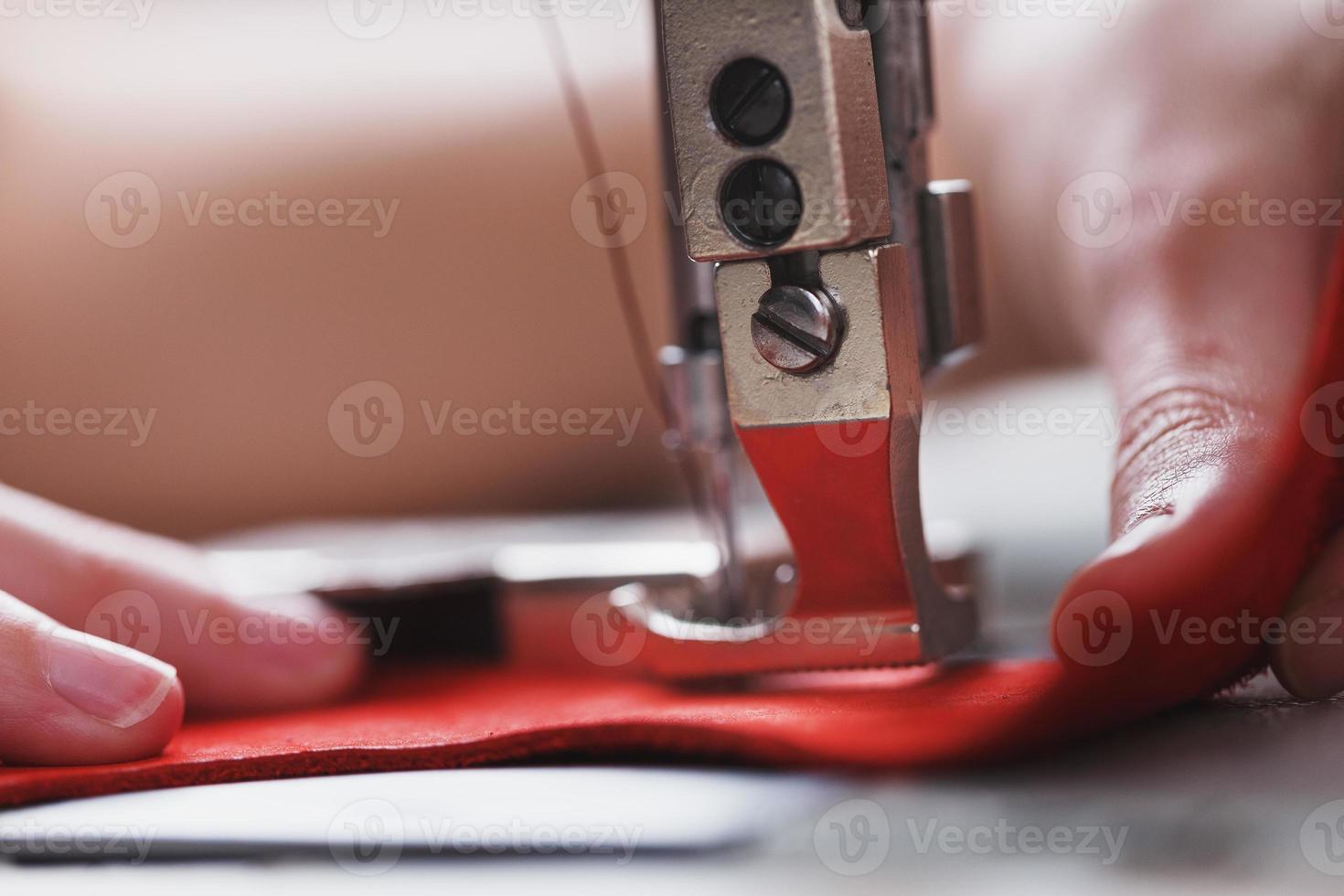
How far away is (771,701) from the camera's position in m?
0.58

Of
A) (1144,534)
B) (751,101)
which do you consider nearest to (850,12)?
(751,101)

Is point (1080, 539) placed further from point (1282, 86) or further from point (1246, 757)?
point (1246, 757)

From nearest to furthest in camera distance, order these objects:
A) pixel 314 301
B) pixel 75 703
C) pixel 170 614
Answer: pixel 75 703 < pixel 170 614 < pixel 314 301

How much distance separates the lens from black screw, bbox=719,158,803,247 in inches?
20.1

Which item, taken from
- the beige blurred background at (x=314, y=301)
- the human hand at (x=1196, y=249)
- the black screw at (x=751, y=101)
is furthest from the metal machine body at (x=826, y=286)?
the beige blurred background at (x=314, y=301)

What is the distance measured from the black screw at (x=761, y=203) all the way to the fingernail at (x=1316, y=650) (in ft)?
0.86

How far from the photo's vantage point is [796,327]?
52 cm

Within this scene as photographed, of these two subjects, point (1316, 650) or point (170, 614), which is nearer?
point (1316, 650)

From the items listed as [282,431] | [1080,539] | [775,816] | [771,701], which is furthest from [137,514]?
[775,816]

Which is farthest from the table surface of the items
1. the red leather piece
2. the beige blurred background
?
the beige blurred background

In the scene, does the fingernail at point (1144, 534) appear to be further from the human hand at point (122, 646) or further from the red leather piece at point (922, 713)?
the human hand at point (122, 646)

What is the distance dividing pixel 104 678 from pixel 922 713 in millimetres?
337

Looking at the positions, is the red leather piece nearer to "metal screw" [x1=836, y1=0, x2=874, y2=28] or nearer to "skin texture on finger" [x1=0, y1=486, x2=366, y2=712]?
"skin texture on finger" [x1=0, y1=486, x2=366, y2=712]

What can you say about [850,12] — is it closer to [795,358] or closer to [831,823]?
[795,358]
